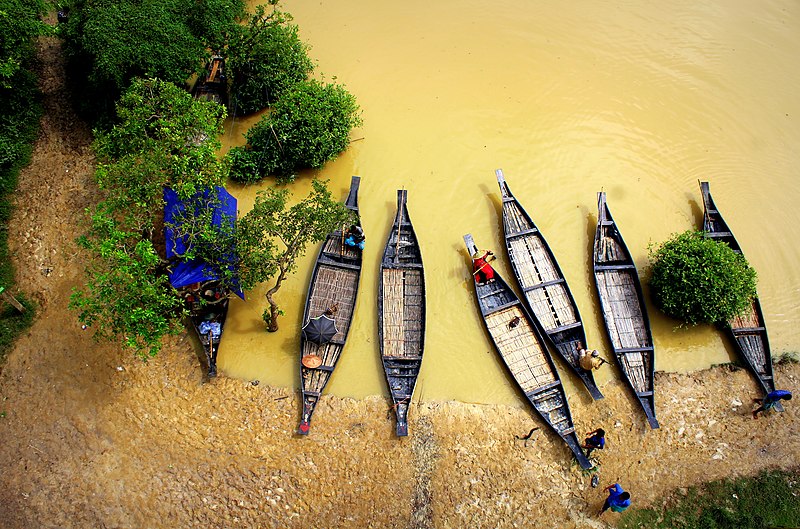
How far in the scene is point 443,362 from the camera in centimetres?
1259

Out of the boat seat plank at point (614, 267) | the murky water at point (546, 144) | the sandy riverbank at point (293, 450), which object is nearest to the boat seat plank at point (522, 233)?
the murky water at point (546, 144)

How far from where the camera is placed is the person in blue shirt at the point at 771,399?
38.4ft

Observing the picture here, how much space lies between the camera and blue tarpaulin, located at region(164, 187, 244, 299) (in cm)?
1194

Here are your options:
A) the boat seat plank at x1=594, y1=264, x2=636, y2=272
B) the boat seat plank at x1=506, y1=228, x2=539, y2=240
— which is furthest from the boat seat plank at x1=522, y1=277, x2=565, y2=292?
the boat seat plank at x1=506, y1=228, x2=539, y2=240

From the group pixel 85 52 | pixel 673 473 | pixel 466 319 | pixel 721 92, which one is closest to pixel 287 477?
pixel 466 319

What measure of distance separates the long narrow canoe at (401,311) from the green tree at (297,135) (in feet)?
7.99

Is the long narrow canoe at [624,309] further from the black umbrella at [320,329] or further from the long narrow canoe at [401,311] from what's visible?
the black umbrella at [320,329]

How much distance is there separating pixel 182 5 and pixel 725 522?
59.7ft

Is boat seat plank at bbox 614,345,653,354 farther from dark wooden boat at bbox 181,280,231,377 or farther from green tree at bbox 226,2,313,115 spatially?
green tree at bbox 226,2,313,115

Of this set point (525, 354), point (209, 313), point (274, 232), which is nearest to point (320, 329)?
point (274, 232)

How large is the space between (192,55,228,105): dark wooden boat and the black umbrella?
812cm

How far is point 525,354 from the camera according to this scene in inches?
492

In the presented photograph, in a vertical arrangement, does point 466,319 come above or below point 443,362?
above

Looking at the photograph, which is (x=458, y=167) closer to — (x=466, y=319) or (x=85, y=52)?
(x=466, y=319)
